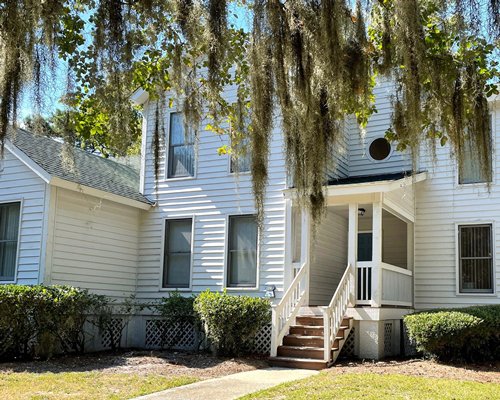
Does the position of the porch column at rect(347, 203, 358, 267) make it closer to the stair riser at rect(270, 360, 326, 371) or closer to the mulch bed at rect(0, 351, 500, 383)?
the mulch bed at rect(0, 351, 500, 383)

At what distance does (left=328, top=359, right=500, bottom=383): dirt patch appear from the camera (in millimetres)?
8930

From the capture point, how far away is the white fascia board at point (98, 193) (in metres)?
11.9

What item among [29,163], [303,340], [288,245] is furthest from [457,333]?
[29,163]

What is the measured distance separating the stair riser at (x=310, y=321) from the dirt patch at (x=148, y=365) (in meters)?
1.00

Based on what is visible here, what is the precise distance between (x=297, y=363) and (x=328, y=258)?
4.03 metres

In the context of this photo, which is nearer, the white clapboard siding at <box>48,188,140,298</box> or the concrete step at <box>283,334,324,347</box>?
the concrete step at <box>283,334,324,347</box>

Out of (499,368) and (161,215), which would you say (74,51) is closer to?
(161,215)

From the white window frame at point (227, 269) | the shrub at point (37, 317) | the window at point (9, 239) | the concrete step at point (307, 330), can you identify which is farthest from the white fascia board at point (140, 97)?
the concrete step at point (307, 330)

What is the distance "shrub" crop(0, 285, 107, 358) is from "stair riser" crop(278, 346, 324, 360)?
3785 mm

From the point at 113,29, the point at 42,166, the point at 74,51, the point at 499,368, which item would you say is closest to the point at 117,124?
the point at 113,29

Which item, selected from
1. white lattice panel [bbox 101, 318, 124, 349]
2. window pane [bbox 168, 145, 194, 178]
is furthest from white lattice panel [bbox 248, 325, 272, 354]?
window pane [bbox 168, 145, 194, 178]

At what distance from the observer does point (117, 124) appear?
6.16m

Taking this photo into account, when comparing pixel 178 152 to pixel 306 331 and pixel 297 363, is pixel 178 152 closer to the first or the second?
pixel 306 331

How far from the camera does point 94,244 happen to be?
1302 cm
